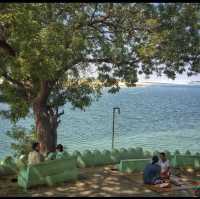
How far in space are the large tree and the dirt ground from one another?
3.82 meters

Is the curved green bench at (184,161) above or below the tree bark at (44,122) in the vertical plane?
below

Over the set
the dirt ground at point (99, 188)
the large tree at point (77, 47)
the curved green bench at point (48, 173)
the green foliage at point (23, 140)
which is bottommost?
the dirt ground at point (99, 188)

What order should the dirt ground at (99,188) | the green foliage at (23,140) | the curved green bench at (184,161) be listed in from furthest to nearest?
1. the green foliage at (23,140)
2. the curved green bench at (184,161)
3. the dirt ground at (99,188)

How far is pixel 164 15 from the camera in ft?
52.9

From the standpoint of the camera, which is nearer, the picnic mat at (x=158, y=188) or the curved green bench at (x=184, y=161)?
the picnic mat at (x=158, y=188)

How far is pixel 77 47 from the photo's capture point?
14.3m

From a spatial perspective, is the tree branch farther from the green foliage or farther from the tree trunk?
the green foliage

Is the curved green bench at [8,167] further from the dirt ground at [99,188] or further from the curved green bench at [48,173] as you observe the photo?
the curved green bench at [48,173]

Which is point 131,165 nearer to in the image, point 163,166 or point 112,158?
point 112,158

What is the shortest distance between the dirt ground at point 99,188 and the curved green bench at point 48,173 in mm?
192

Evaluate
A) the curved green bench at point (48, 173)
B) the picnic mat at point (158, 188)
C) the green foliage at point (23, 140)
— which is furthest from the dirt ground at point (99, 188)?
the green foliage at point (23, 140)

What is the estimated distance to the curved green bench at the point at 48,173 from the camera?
41.4ft

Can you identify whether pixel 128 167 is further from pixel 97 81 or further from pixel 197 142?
pixel 197 142

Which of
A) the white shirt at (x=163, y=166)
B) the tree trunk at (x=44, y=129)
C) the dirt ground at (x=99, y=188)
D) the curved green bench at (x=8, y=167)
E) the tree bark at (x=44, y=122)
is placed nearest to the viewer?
the dirt ground at (x=99, y=188)
